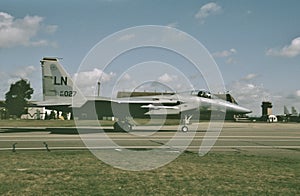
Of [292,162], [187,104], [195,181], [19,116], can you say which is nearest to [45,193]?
[195,181]

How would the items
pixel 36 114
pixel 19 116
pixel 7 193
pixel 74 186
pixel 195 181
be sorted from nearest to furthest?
1. pixel 7 193
2. pixel 74 186
3. pixel 195 181
4. pixel 19 116
5. pixel 36 114

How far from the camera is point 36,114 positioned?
8794cm

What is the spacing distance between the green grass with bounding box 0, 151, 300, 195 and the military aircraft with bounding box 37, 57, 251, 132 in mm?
15672

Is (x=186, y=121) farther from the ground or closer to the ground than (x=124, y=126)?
farther from the ground

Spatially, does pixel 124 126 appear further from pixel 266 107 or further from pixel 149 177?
pixel 266 107

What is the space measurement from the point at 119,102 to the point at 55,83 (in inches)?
227

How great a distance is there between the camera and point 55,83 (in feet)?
94.1

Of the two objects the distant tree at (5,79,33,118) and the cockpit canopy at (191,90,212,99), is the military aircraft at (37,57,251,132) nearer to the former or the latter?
the cockpit canopy at (191,90,212,99)

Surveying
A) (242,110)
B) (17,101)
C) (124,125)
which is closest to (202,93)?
(242,110)

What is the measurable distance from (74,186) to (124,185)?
44.6 inches

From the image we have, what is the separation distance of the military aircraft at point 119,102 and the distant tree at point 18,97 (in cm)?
4802

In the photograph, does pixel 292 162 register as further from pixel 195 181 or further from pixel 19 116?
pixel 19 116

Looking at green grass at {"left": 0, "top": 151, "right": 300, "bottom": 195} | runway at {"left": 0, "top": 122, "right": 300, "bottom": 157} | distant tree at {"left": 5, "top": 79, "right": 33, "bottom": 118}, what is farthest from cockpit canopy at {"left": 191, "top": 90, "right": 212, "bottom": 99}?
distant tree at {"left": 5, "top": 79, "right": 33, "bottom": 118}

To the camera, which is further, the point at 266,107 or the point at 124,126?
the point at 266,107
